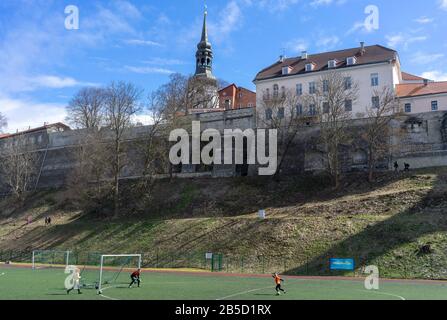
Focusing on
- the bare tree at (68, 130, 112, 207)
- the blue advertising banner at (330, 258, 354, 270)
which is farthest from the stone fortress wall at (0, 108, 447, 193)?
the blue advertising banner at (330, 258, 354, 270)

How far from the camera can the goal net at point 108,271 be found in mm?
28594

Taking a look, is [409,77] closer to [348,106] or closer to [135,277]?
[348,106]

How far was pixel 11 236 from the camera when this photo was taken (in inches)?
2210

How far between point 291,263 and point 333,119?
22.2m

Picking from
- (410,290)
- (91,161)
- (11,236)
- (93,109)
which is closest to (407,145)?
(410,290)

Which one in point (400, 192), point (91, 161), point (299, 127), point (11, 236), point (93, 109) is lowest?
point (11, 236)

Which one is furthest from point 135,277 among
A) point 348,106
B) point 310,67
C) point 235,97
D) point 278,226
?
point 235,97

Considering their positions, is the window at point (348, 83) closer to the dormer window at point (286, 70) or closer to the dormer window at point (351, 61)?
the dormer window at point (351, 61)

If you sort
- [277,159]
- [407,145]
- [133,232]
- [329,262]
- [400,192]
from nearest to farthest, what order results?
[329,262]
[400,192]
[133,232]
[407,145]
[277,159]

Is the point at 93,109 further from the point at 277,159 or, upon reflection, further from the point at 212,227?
the point at 212,227

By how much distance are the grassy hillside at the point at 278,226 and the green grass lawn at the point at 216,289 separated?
14.5 ft

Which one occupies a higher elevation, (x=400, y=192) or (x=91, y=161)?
(x=91, y=161)

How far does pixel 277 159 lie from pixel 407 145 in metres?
15.7

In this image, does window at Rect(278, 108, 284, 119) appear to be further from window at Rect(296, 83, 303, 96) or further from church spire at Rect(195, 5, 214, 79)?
church spire at Rect(195, 5, 214, 79)
